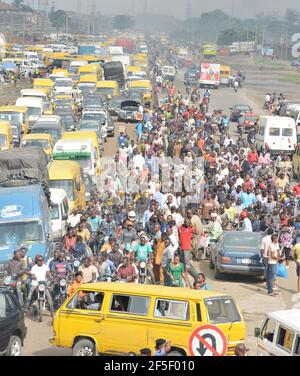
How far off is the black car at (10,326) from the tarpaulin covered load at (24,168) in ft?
32.2

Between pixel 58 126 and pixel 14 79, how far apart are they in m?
40.7

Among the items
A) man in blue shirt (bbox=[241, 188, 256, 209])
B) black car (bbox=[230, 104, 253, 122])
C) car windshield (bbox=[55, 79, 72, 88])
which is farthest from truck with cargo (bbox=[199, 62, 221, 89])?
man in blue shirt (bbox=[241, 188, 256, 209])

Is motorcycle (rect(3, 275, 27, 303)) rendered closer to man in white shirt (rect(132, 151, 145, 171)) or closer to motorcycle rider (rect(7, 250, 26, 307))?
motorcycle rider (rect(7, 250, 26, 307))

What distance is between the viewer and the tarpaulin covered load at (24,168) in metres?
27.2

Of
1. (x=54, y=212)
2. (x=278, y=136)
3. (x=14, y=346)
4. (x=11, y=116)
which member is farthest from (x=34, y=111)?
(x=14, y=346)

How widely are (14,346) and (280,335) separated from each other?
4317 millimetres

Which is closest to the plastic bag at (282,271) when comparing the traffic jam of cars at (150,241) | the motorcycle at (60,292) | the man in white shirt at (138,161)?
the traffic jam of cars at (150,241)

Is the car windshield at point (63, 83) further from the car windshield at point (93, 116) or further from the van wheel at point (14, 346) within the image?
the van wheel at point (14, 346)

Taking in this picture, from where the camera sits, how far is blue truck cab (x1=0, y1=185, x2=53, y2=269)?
23016 millimetres

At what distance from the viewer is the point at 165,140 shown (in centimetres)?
4525

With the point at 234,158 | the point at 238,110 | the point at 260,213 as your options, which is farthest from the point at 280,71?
the point at 260,213

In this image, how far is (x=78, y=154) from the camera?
1401 inches

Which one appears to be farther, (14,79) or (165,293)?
(14,79)

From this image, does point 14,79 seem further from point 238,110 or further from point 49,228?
point 49,228
